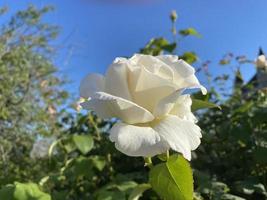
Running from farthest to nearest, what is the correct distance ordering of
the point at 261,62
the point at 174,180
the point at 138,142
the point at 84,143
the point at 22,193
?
the point at 261,62, the point at 84,143, the point at 22,193, the point at 174,180, the point at 138,142

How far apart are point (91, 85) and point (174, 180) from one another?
186 millimetres

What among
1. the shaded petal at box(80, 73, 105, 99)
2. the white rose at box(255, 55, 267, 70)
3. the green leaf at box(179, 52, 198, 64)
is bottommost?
the shaded petal at box(80, 73, 105, 99)

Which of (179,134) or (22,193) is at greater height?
(179,134)

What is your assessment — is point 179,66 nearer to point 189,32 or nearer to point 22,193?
point 22,193

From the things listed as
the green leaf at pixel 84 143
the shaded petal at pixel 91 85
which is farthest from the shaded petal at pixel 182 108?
the green leaf at pixel 84 143

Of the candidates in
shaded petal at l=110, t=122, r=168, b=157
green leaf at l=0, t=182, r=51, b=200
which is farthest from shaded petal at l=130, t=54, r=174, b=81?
green leaf at l=0, t=182, r=51, b=200

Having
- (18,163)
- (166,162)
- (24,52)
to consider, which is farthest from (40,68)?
(166,162)

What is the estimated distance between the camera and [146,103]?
2.26 feet

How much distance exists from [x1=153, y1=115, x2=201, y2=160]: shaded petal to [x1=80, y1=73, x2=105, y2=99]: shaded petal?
0.11 metres

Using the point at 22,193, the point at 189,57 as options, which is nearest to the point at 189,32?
the point at 189,57

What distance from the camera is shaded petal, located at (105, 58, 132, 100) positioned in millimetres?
679

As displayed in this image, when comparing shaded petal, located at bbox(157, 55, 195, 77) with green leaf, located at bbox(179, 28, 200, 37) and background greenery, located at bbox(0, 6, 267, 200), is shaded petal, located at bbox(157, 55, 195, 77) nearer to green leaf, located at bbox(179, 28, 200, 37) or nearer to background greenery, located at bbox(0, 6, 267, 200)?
background greenery, located at bbox(0, 6, 267, 200)

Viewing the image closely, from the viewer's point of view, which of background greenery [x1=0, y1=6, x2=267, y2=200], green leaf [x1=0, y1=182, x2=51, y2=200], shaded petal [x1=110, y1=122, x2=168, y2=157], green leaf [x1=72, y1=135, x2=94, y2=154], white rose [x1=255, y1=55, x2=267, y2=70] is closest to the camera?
shaded petal [x1=110, y1=122, x2=168, y2=157]

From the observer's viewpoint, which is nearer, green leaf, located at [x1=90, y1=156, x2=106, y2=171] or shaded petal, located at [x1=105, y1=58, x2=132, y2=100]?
shaded petal, located at [x1=105, y1=58, x2=132, y2=100]
